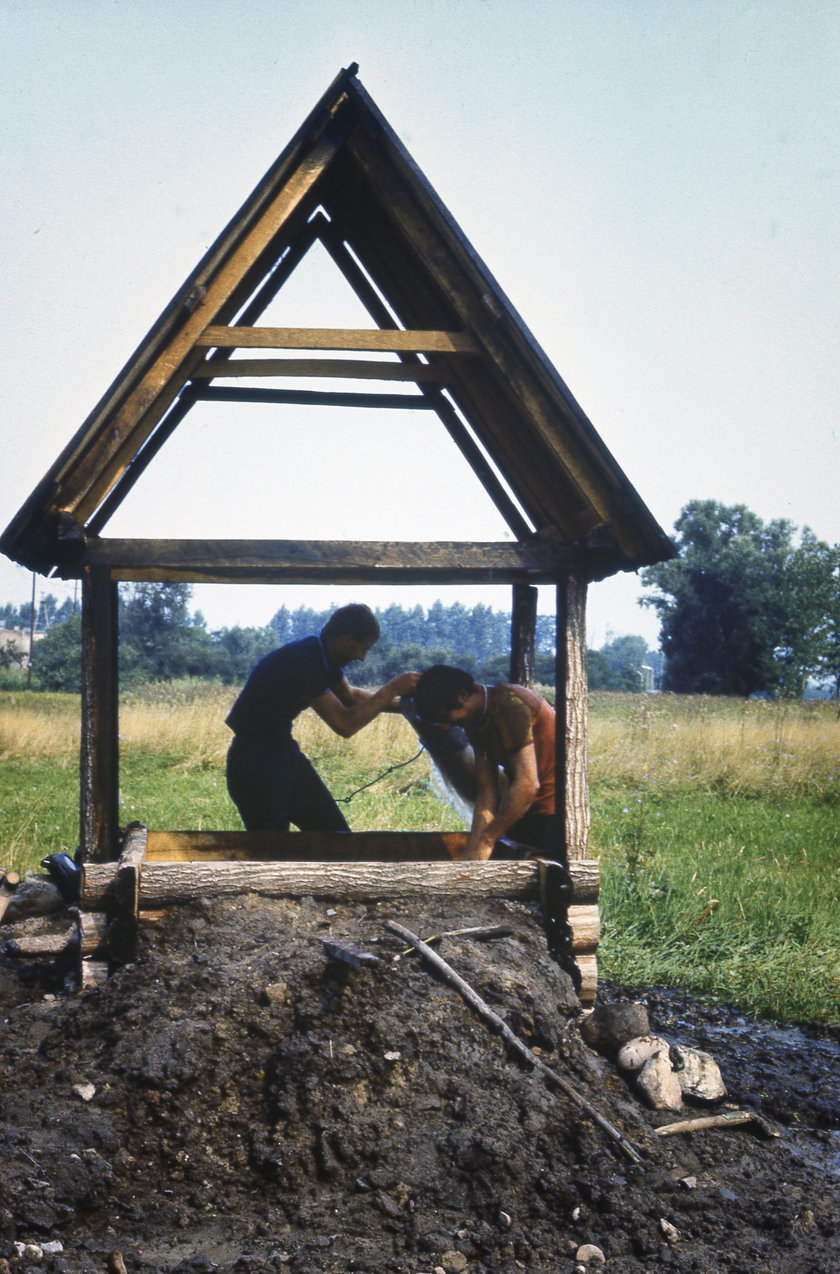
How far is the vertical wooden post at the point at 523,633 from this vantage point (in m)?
6.41

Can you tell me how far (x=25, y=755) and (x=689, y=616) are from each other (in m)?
36.0

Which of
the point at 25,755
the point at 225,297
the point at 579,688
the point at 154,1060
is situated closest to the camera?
the point at 154,1060

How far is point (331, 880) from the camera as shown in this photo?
15.0ft

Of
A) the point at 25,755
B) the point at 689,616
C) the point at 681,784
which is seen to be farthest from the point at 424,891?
the point at 689,616

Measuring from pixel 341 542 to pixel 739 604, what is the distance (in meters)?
40.6

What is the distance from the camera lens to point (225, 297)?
14.4 feet

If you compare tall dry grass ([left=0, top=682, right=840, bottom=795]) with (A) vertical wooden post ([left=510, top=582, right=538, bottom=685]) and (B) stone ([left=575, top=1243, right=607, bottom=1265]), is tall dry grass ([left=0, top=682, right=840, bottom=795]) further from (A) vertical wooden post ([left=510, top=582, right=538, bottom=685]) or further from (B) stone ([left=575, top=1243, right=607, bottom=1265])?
(B) stone ([left=575, top=1243, right=607, bottom=1265])

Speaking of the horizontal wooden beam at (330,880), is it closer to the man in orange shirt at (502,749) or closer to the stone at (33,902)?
the man in orange shirt at (502,749)

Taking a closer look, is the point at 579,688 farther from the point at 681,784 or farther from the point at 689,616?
the point at 689,616

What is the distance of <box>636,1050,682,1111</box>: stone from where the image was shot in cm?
398

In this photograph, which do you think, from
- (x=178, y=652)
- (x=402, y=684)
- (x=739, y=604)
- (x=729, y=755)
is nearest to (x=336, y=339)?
(x=402, y=684)

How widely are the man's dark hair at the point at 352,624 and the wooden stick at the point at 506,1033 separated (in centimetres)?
235

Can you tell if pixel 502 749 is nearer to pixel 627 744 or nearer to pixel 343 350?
pixel 343 350

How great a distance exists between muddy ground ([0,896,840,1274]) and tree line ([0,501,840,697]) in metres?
8.68
